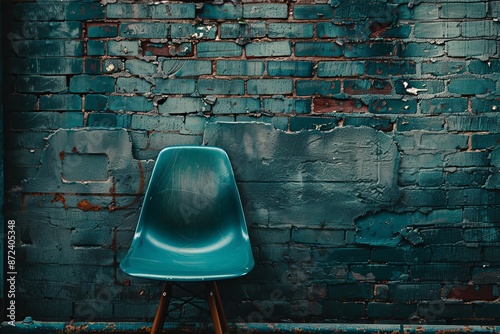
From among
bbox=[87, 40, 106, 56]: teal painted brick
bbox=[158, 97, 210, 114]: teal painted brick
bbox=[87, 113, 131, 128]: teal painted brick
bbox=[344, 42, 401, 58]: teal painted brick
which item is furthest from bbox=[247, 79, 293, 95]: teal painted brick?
bbox=[87, 40, 106, 56]: teal painted brick

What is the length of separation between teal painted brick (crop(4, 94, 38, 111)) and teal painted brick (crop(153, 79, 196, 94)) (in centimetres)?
56

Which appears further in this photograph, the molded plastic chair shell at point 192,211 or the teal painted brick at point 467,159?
→ the teal painted brick at point 467,159

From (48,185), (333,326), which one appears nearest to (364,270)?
(333,326)

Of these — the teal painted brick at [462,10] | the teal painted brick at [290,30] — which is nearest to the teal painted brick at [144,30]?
the teal painted brick at [290,30]

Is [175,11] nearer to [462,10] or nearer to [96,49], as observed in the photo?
[96,49]

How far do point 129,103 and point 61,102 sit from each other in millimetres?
308

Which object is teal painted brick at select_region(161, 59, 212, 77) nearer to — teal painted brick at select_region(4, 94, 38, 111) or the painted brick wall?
the painted brick wall

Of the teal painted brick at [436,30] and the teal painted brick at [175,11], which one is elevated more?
the teal painted brick at [175,11]

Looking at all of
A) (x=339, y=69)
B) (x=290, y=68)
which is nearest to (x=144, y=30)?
(x=290, y=68)

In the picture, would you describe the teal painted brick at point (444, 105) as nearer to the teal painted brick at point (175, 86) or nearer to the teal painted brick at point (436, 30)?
the teal painted brick at point (436, 30)

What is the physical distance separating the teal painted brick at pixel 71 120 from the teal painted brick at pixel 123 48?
315 mm

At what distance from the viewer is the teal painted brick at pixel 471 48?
2010 millimetres

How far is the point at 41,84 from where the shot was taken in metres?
2.07

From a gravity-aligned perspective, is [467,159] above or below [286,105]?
below
